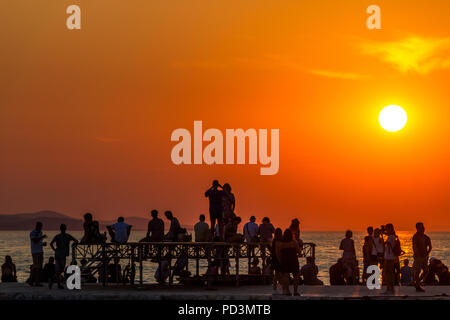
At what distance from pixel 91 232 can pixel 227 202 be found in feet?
16.2

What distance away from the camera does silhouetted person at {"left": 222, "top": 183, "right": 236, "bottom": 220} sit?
2925 cm

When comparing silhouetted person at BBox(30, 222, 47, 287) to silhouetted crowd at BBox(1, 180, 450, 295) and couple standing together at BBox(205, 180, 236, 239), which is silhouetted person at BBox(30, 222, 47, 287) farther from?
couple standing together at BBox(205, 180, 236, 239)

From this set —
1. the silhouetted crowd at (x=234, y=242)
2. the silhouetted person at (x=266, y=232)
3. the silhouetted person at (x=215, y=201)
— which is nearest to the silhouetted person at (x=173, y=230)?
the silhouetted crowd at (x=234, y=242)

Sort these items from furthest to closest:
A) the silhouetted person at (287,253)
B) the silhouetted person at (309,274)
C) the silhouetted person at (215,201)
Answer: the silhouetted person at (309,274), the silhouetted person at (215,201), the silhouetted person at (287,253)

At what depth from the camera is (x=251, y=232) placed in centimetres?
3186

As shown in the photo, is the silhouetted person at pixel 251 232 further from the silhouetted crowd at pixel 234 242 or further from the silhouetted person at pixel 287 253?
the silhouetted person at pixel 287 253

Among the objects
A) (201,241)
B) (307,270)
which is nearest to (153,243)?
(201,241)

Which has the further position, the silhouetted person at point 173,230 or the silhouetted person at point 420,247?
the silhouetted person at point 173,230

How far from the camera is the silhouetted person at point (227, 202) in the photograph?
96.0 ft

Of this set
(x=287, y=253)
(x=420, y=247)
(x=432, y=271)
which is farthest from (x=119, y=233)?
(x=432, y=271)

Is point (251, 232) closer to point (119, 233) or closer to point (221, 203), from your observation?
point (221, 203)

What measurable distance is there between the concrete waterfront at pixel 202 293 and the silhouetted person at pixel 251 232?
2.20 meters
